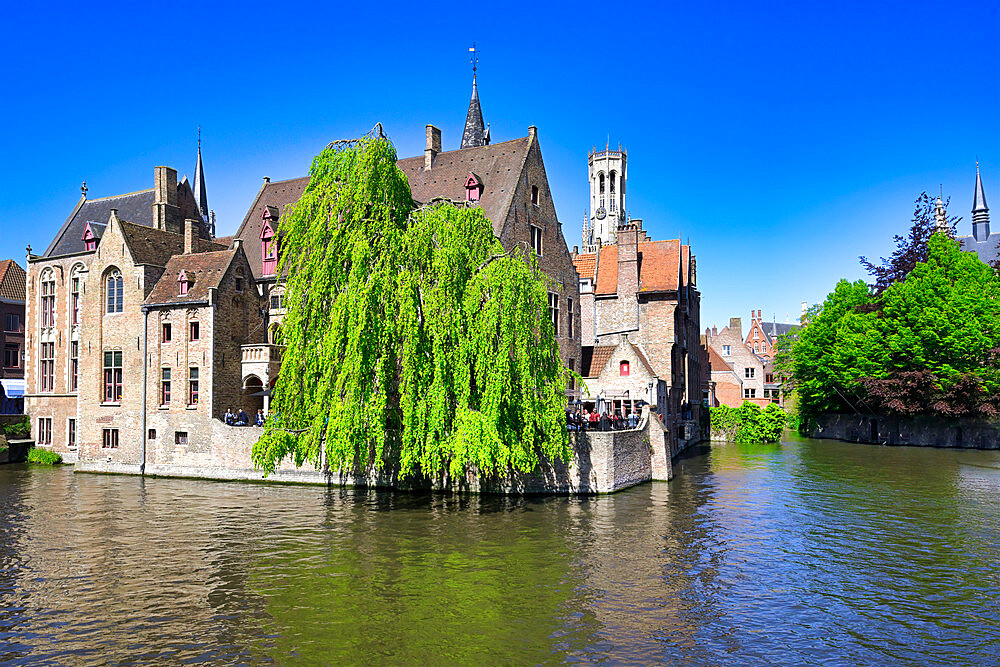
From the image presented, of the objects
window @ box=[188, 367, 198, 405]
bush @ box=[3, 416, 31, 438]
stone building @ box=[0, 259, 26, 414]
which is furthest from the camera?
stone building @ box=[0, 259, 26, 414]

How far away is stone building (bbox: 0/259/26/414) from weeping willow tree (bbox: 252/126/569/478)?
37.1 m

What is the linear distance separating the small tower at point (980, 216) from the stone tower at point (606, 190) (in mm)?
55490

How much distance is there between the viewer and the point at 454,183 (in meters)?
39.9

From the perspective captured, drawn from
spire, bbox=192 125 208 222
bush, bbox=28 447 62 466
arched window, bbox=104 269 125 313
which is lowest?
bush, bbox=28 447 62 466

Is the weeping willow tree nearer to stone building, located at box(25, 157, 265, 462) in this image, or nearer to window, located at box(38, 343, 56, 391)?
stone building, located at box(25, 157, 265, 462)

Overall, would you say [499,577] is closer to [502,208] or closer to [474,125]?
[502,208]

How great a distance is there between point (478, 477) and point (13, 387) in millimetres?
39782

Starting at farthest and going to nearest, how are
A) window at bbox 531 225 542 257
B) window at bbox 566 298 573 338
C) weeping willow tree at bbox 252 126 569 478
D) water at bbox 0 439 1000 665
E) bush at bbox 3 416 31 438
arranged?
bush at bbox 3 416 31 438 → window at bbox 566 298 573 338 → window at bbox 531 225 542 257 → weeping willow tree at bbox 252 126 569 478 → water at bbox 0 439 1000 665

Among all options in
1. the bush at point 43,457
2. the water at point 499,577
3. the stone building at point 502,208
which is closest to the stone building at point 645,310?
the stone building at point 502,208

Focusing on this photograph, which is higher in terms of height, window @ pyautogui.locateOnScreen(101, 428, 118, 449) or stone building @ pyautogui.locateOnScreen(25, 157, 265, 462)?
stone building @ pyautogui.locateOnScreen(25, 157, 265, 462)

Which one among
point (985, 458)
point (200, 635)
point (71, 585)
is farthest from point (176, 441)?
point (985, 458)

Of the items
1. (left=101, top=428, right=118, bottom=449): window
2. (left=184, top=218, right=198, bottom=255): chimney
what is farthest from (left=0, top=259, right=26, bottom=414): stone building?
(left=184, top=218, right=198, bottom=255): chimney

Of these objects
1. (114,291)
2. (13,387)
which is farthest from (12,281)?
Result: (114,291)

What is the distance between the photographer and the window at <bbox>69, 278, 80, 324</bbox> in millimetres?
42812
